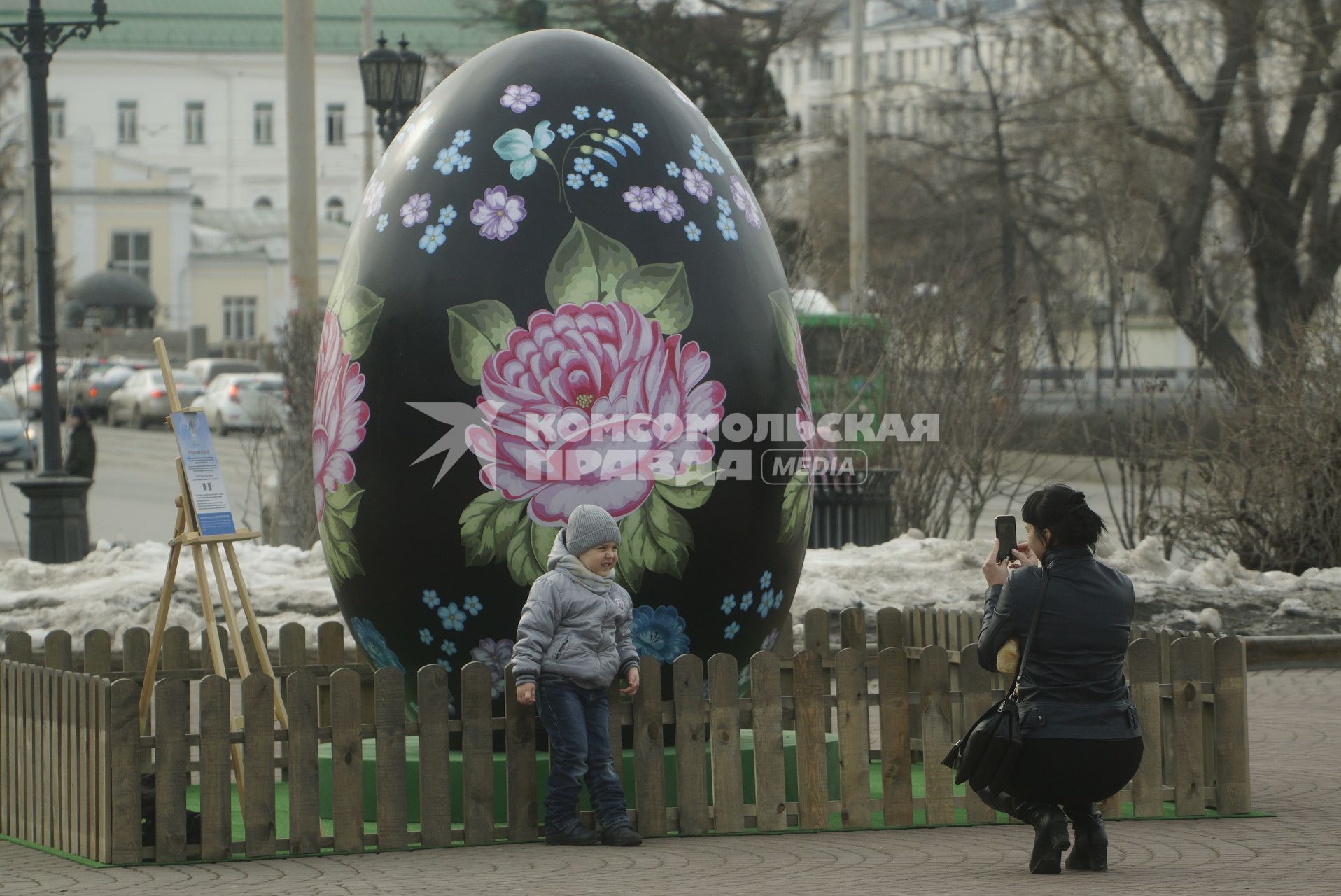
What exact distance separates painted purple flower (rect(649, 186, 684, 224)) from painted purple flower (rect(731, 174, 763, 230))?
0.35m

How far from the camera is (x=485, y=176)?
7.81 meters

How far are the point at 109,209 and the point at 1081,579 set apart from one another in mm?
76951

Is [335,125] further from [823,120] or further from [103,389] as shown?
[823,120]

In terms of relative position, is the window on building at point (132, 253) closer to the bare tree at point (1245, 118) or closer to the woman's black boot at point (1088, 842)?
the bare tree at point (1245, 118)

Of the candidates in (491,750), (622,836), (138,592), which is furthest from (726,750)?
(138,592)

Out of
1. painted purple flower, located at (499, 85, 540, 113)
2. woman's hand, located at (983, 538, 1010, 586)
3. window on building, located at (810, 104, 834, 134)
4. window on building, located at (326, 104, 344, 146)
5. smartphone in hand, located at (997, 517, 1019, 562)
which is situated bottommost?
woman's hand, located at (983, 538, 1010, 586)

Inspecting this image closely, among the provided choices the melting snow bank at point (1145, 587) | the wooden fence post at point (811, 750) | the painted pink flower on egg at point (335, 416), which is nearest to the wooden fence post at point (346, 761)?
the painted pink flower on egg at point (335, 416)

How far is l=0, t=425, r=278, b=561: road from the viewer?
2153cm

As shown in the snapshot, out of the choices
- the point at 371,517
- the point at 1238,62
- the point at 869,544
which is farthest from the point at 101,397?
the point at 371,517

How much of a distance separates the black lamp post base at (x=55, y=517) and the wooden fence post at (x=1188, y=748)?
10982 millimetres

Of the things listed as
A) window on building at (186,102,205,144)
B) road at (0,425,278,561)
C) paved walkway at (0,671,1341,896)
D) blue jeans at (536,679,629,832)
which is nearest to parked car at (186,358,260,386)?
road at (0,425,278,561)

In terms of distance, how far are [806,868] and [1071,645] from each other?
1231 millimetres

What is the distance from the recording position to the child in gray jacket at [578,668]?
704 centimetres

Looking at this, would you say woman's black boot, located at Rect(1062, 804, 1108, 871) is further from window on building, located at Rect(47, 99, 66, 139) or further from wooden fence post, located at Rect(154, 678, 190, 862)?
window on building, located at Rect(47, 99, 66, 139)
